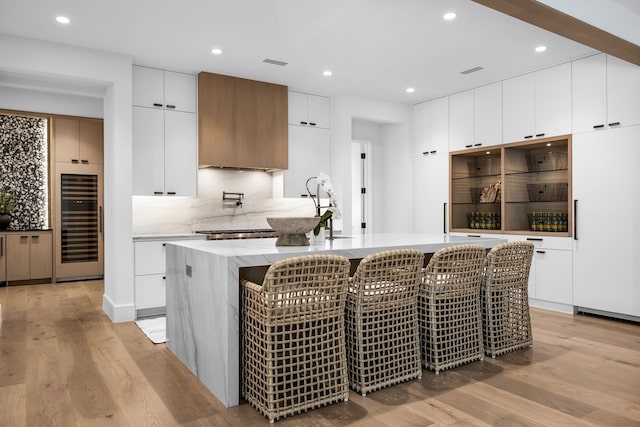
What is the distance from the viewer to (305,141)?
586cm

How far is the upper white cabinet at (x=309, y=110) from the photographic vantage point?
5.77m

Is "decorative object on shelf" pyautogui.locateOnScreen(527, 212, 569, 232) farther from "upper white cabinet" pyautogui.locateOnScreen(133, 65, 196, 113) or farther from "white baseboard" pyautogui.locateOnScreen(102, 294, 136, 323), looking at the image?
"white baseboard" pyautogui.locateOnScreen(102, 294, 136, 323)

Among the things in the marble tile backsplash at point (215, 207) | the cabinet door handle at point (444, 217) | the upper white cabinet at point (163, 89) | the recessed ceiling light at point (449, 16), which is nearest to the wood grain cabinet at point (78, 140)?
the marble tile backsplash at point (215, 207)

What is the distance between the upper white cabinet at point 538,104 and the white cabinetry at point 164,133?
3.64m

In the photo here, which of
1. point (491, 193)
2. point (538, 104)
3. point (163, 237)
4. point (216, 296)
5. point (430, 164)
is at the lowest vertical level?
point (216, 296)

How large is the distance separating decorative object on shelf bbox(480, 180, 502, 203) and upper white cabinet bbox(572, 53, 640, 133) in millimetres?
1140

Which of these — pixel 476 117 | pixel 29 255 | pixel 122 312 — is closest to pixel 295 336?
pixel 122 312

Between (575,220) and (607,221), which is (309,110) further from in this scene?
(607,221)

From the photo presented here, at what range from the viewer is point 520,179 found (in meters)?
5.32

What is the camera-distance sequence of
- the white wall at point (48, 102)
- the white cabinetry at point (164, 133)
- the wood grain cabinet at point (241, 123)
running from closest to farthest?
1. the white cabinetry at point (164, 133)
2. the wood grain cabinet at point (241, 123)
3. the white wall at point (48, 102)

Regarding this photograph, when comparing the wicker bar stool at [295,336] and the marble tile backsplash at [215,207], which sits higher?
the marble tile backsplash at [215,207]

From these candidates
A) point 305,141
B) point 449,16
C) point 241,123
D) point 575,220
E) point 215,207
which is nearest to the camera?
point 449,16

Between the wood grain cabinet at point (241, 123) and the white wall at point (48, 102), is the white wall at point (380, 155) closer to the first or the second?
the wood grain cabinet at point (241, 123)

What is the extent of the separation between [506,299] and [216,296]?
2.10 m
